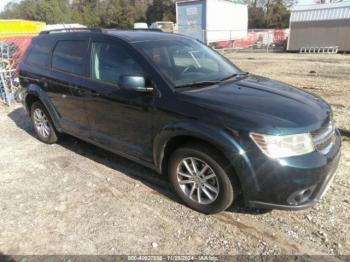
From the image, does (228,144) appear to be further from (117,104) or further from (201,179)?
(117,104)

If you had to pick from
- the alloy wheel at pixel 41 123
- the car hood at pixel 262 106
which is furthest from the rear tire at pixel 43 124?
the car hood at pixel 262 106

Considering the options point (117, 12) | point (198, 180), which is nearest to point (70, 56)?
point (198, 180)

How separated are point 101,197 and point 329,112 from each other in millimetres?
2708

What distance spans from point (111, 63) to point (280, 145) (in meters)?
2.22

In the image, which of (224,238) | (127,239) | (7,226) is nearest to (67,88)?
(7,226)

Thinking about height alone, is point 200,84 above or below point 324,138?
above

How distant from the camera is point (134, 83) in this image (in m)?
3.26

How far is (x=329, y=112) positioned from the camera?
3312 mm

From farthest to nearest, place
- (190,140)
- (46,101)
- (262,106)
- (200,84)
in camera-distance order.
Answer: (46,101) → (200,84) → (190,140) → (262,106)

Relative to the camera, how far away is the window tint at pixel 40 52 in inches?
196

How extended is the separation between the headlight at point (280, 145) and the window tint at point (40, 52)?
3.66 metres

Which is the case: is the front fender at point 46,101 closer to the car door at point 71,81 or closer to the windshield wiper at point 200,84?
the car door at point 71,81

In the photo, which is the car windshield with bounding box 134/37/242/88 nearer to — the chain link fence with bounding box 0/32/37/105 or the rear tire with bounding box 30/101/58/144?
the rear tire with bounding box 30/101/58/144

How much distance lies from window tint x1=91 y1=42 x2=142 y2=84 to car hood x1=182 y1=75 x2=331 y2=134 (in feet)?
2.67
